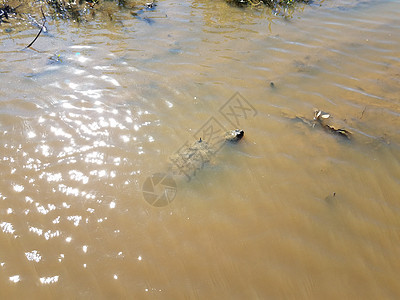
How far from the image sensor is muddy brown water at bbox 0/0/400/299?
8.30 ft

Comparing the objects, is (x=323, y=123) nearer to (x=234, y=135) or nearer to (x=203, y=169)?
(x=234, y=135)

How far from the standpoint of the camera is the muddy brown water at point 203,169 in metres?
2.53

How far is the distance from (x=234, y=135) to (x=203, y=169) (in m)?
0.56

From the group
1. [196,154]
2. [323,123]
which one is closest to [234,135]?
[196,154]

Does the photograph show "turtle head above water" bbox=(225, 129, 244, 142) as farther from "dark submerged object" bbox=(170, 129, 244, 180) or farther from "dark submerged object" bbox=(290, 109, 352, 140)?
"dark submerged object" bbox=(290, 109, 352, 140)

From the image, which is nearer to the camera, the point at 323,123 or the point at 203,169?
the point at 203,169

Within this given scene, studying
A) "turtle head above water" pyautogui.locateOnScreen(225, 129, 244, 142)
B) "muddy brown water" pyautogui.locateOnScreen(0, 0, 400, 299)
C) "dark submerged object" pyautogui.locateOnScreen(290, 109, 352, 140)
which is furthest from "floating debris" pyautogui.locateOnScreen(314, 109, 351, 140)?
"turtle head above water" pyautogui.locateOnScreen(225, 129, 244, 142)

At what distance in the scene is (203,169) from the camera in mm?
3279

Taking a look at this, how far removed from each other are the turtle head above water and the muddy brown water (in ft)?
0.30

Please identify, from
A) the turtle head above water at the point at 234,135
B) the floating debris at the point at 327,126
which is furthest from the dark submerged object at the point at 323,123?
the turtle head above water at the point at 234,135

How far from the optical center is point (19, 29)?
5.59 m

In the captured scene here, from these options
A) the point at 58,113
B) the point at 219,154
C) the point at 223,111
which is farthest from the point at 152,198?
the point at 58,113

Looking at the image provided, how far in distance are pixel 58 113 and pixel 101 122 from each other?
0.58 metres

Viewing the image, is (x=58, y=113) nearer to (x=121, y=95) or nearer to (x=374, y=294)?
(x=121, y=95)
